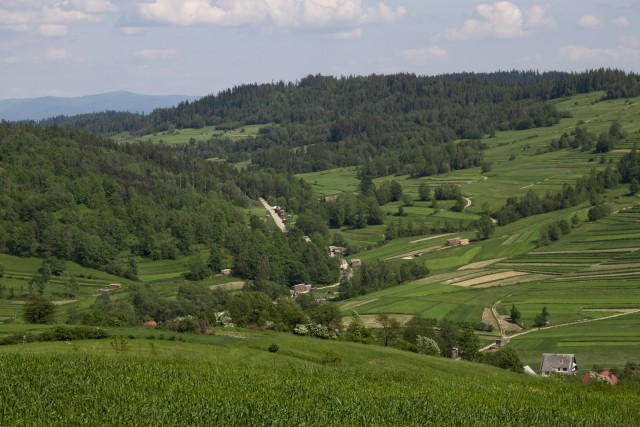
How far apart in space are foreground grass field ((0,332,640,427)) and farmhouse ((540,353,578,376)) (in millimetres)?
35476

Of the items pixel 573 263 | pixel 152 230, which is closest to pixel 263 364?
pixel 573 263

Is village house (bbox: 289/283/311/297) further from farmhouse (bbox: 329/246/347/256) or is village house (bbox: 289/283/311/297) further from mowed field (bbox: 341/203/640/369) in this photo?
mowed field (bbox: 341/203/640/369)

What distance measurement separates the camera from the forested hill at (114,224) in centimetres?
15612

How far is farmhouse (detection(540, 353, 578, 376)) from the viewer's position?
75150 mm

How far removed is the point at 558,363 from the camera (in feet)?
252

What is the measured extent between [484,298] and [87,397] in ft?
307

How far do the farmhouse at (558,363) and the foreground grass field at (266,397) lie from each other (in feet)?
116

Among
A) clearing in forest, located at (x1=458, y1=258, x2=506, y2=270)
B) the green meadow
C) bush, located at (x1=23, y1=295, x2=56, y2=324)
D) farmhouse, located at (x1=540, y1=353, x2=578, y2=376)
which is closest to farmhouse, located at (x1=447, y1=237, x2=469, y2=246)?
the green meadow

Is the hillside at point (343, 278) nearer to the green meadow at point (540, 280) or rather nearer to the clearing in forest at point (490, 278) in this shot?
the green meadow at point (540, 280)

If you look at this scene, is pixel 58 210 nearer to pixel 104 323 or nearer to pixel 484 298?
pixel 484 298

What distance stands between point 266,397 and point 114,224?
5930 inches

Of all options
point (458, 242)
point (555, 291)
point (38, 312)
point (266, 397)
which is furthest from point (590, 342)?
point (458, 242)

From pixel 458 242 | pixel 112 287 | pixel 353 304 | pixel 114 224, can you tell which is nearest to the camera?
pixel 353 304

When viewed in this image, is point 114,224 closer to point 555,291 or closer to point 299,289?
point 299,289
